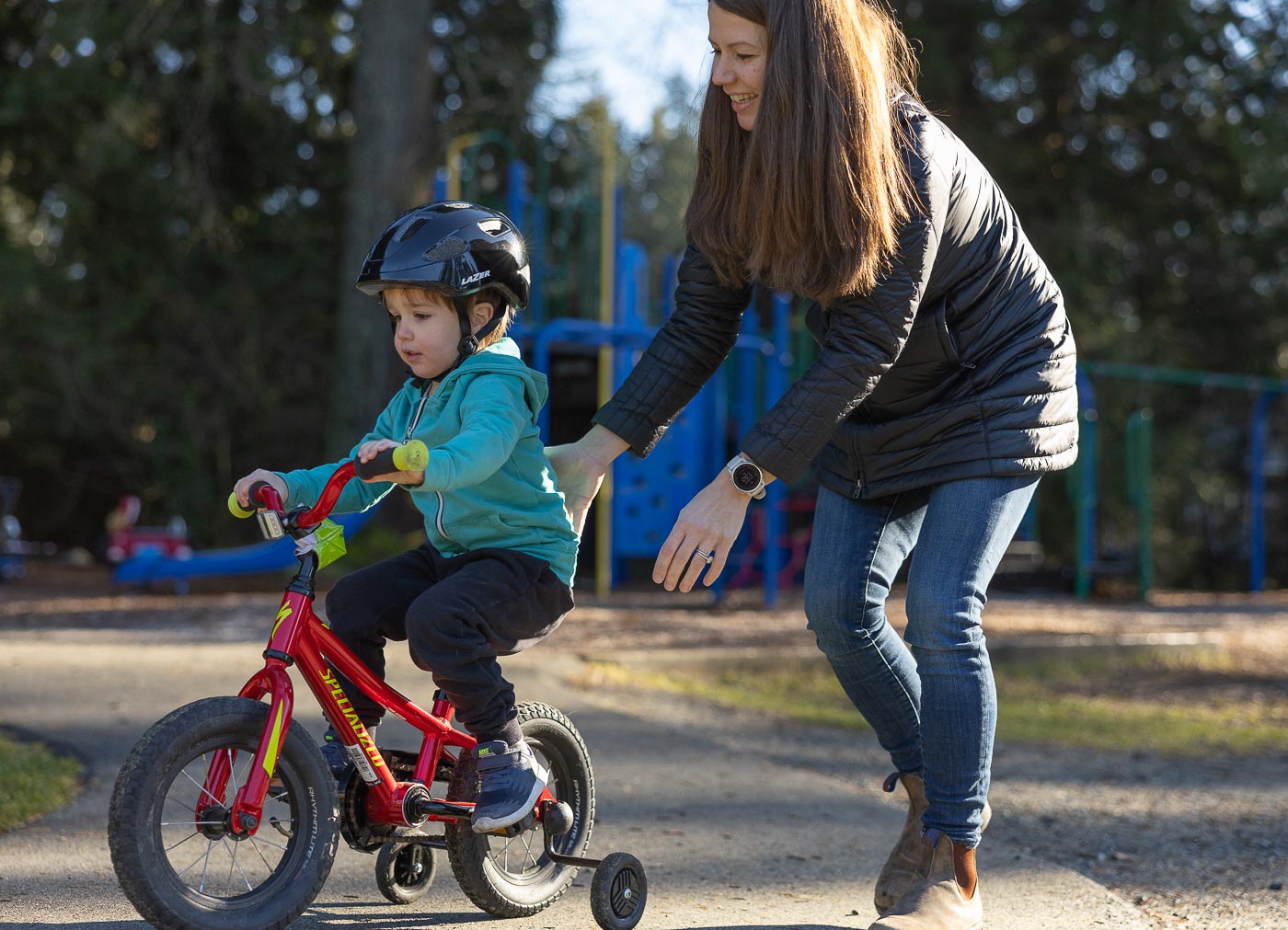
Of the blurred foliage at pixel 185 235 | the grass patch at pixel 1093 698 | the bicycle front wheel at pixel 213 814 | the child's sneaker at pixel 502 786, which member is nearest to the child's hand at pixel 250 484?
the bicycle front wheel at pixel 213 814

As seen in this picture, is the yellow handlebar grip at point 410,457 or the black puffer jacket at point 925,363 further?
the black puffer jacket at point 925,363

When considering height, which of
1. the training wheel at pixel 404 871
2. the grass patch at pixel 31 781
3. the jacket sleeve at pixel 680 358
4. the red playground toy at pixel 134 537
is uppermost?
the jacket sleeve at pixel 680 358

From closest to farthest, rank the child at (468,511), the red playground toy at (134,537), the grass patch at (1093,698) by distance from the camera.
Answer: the child at (468,511) → the grass patch at (1093,698) → the red playground toy at (134,537)

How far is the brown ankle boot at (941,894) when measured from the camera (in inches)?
110

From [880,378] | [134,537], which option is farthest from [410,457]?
[134,537]

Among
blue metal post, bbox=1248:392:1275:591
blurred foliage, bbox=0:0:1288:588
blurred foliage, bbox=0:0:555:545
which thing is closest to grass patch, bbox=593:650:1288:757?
blurred foliage, bbox=0:0:1288:588

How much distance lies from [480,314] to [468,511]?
0.43 metres

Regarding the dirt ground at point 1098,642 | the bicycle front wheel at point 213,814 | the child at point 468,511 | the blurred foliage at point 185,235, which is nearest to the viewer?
the bicycle front wheel at point 213,814

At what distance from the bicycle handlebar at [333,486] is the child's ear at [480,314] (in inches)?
14.9

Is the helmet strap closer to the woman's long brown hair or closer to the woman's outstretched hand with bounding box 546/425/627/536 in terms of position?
the woman's outstretched hand with bounding box 546/425/627/536

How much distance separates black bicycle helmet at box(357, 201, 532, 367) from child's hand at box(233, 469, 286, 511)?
420 millimetres

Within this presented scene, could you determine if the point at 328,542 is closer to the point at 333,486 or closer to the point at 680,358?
the point at 333,486

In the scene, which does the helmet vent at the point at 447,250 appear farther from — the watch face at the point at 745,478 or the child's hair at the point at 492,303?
the watch face at the point at 745,478

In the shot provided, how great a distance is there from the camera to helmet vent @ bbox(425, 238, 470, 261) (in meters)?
2.78
